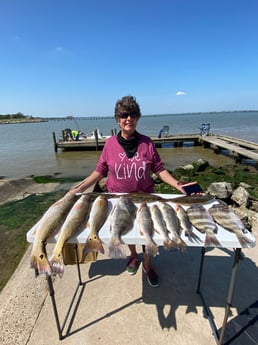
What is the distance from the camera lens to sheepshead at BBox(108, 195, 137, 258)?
1.50 metres

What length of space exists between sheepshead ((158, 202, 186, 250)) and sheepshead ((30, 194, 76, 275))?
858 mm

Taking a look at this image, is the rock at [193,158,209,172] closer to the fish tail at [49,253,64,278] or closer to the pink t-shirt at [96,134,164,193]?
the pink t-shirt at [96,134,164,193]

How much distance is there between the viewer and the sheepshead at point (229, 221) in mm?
1556

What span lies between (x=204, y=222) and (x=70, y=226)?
108 centimetres

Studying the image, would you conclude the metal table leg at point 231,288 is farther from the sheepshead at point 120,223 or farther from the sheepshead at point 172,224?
the sheepshead at point 120,223

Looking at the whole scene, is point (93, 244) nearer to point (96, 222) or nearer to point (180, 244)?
point (96, 222)

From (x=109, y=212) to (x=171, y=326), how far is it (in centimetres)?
145

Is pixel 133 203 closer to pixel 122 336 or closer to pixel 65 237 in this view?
pixel 65 237

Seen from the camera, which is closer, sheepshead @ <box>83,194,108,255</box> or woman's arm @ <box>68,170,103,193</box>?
sheepshead @ <box>83,194,108,255</box>

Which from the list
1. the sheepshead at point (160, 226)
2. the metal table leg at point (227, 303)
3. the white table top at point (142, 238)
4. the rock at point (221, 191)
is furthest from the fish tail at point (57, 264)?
the rock at point (221, 191)

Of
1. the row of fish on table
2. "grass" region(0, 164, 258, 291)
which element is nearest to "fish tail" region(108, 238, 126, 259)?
the row of fish on table

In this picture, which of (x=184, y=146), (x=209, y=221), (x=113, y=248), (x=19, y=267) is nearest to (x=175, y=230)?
(x=209, y=221)

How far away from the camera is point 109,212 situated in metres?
1.89

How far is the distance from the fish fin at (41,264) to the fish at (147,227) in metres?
0.71
